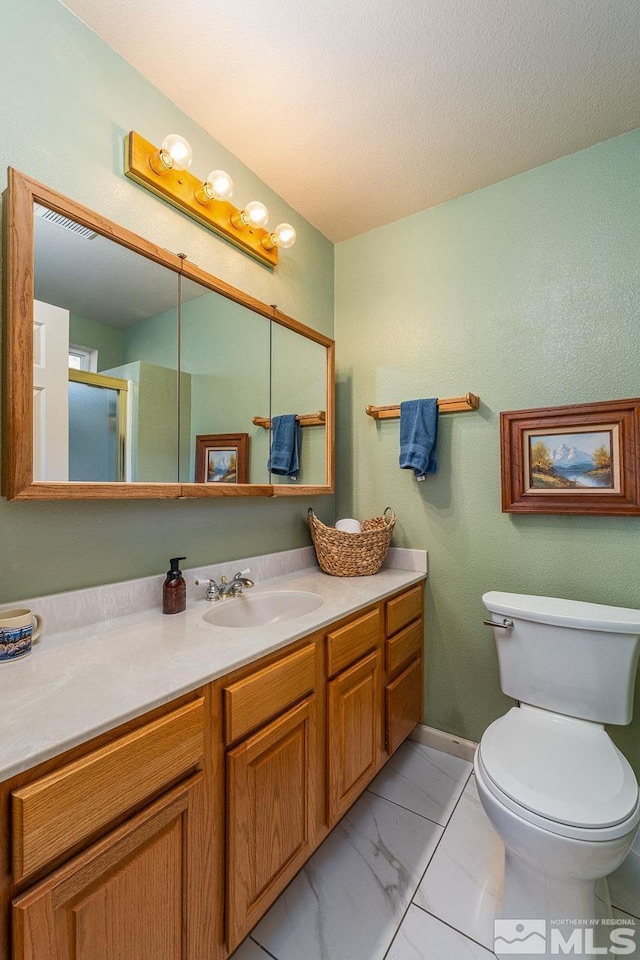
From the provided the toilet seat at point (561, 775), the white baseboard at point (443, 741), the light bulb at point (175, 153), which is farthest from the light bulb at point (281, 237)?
the white baseboard at point (443, 741)

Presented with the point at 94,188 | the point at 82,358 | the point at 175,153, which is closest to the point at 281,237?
the point at 175,153

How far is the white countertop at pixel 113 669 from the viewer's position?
693mm

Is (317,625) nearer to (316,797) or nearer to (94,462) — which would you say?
(316,797)

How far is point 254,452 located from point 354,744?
1133mm

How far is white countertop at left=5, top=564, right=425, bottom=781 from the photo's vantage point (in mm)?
693

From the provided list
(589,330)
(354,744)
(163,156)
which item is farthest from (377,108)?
(354,744)

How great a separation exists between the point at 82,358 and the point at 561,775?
1.75 m

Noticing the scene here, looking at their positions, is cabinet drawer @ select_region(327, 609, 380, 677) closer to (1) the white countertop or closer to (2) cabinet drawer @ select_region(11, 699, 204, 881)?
(1) the white countertop

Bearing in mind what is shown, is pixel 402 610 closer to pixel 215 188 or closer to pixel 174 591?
pixel 174 591

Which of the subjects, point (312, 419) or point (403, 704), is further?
point (312, 419)

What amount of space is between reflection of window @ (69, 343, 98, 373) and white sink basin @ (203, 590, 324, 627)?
84 cm

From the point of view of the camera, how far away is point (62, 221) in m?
1.11

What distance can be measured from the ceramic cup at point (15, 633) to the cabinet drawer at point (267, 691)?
1.56 ft

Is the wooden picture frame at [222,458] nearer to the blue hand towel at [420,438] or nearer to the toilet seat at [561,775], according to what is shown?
the blue hand towel at [420,438]
